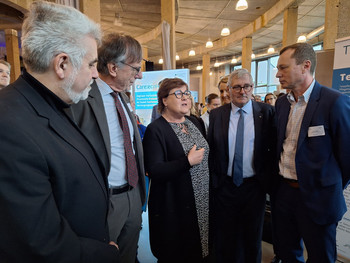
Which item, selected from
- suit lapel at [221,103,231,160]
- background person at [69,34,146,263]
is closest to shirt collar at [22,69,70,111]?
background person at [69,34,146,263]

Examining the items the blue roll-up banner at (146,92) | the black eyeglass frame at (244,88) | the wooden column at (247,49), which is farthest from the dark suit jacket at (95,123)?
the wooden column at (247,49)

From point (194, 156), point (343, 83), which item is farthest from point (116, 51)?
point (343, 83)

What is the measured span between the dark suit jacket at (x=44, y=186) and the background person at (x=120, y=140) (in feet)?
1.42

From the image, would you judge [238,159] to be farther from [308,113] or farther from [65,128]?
[65,128]

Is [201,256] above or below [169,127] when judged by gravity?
below

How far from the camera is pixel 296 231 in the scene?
5.64 feet

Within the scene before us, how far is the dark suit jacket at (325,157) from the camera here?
1433mm

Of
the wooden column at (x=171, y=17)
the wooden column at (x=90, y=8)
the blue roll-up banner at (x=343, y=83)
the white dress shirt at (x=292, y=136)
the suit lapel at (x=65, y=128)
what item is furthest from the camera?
the wooden column at (x=171, y=17)

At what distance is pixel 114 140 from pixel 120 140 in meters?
0.04

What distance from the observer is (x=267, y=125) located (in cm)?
191

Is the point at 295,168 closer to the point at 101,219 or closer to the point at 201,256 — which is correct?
the point at 201,256

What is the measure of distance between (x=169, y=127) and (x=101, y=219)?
3.06ft

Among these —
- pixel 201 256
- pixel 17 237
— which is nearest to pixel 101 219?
pixel 17 237

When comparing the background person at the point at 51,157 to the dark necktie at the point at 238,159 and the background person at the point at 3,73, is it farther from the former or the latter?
the background person at the point at 3,73
